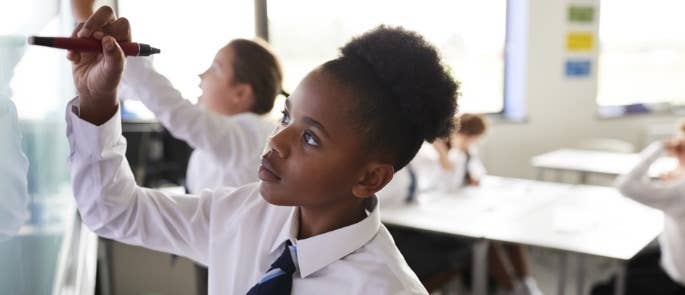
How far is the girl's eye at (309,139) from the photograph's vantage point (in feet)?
3.21

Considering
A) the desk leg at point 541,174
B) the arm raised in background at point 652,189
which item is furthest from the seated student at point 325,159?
the desk leg at point 541,174

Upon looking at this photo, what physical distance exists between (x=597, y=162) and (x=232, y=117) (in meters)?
2.94

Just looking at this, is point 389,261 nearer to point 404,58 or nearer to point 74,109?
point 404,58

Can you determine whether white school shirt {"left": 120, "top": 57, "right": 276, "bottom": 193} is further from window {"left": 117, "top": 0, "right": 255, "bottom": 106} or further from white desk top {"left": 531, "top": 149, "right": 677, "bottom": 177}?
white desk top {"left": 531, "top": 149, "right": 677, "bottom": 177}

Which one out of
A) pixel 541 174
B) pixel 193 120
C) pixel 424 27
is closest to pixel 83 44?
pixel 193 120

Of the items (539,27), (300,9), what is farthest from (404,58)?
(539,27)

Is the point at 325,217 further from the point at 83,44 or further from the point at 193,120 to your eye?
the point at 193,120

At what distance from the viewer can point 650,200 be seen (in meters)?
2.76

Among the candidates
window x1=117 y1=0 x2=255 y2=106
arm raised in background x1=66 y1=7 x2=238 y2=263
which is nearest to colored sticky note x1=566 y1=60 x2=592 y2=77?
window x1=117 y1=0 x2=255 y2=106

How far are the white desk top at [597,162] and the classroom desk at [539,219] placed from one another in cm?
37

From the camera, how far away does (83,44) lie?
0.85 m

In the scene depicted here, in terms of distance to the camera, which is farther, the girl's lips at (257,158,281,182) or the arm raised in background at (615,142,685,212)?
the arm raised in background at (615,142,685,212)

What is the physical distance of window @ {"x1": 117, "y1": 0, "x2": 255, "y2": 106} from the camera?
390 centimetres

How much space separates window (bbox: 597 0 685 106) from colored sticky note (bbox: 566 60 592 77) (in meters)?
0.18
